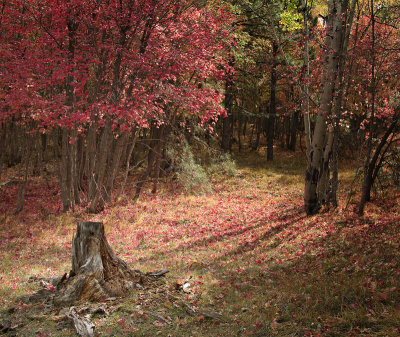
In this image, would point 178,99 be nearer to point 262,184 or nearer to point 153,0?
point 153,0

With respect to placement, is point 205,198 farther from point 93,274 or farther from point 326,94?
point 93,274

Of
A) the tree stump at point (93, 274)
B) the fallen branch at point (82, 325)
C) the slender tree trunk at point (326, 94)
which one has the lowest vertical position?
the fallen branch at point (82, 325)

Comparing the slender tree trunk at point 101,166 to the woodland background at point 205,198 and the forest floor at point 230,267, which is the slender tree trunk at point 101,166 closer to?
the woodland background at point 205,198

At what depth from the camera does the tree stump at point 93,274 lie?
5809mm

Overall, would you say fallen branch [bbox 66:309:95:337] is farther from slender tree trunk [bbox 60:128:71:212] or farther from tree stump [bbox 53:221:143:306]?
slender tree trunk [bbox 60:128:71:212]

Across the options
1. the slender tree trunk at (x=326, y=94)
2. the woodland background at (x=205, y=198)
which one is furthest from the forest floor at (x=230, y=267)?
the slender tree trunk at (x=326, y=94)

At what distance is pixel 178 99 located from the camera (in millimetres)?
11039

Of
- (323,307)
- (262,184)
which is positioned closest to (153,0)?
(323,307)

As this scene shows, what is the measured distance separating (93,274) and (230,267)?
3.07 m

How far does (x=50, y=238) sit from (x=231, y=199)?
8.78m

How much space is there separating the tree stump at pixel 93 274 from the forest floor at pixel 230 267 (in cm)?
28

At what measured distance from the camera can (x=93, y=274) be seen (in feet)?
19.9

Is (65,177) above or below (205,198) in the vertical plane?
above

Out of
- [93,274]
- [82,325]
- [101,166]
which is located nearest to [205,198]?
[101,166]
